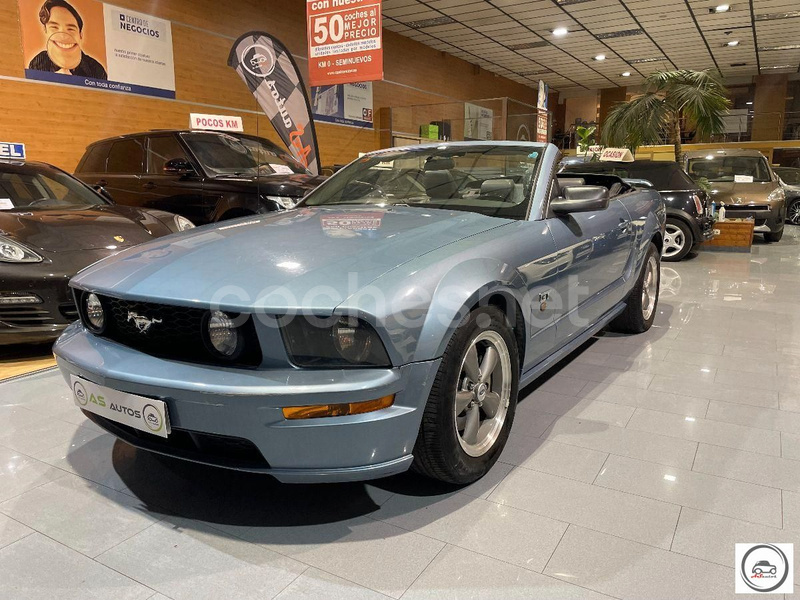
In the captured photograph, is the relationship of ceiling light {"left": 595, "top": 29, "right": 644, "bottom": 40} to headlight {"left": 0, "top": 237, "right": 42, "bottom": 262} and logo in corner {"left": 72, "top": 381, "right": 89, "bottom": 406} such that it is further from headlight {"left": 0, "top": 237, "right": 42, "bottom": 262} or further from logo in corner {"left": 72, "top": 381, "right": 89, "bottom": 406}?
logo in corner {"left": 72, "top": 381, "right": 89, "bottom": 406}

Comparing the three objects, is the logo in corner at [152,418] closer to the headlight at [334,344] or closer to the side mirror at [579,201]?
the headlight at [334,344]

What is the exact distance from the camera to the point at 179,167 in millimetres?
5445

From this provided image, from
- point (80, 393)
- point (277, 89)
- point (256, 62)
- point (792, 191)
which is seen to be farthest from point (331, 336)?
point (792, 191)

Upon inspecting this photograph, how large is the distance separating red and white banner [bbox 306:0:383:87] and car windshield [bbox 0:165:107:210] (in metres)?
→ 2.86

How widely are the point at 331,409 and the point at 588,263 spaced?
1692mm

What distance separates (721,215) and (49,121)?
8.70 metres

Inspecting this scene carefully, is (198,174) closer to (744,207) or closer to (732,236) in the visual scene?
(732,236)

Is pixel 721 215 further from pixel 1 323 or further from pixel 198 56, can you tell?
pixel 1 323

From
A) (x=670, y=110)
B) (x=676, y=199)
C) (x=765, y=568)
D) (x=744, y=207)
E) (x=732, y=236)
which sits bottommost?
(x=765, y=568)

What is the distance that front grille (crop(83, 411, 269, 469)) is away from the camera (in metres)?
1.63

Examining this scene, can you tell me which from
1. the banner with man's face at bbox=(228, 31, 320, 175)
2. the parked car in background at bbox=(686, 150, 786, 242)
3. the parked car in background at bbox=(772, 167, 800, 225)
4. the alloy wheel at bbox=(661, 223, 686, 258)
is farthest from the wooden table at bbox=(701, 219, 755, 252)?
the banner with man's face at bbox=(228, 31, 320, 175)

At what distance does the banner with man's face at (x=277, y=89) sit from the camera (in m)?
8.21

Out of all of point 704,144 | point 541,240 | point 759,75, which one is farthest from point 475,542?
point 759,75

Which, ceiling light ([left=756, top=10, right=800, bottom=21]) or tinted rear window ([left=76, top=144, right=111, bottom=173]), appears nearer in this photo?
tinted rear window ([left=76, top=144, right=111, bottom=173])
